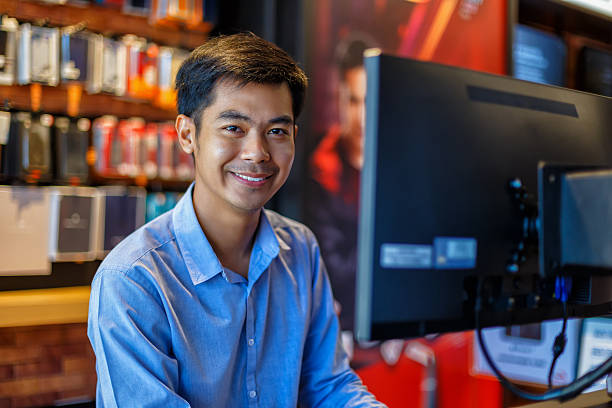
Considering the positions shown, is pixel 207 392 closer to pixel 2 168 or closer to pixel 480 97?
pixel 480 97

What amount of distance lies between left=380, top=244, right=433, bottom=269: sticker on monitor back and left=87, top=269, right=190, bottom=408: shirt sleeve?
0.55 metres

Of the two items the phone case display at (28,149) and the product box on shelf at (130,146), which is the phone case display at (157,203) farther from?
the phone case display at (28,149)

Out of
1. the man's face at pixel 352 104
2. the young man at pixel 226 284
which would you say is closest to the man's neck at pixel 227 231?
the young man at pixel 226 284

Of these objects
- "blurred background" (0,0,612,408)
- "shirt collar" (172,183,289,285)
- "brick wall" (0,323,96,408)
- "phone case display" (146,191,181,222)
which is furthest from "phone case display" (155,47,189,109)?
"shirt collar" (172,183,289,285)

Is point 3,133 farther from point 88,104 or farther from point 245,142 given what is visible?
point 245,142

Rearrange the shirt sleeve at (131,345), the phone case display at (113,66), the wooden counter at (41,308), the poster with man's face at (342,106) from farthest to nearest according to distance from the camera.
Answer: the phone case display at (113,66) < the poster with man's face at (342,106) < the wooden counter at (41,308) < the shirt sleeve at (131,345)

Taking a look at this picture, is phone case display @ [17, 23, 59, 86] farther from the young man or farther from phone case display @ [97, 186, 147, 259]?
the young man

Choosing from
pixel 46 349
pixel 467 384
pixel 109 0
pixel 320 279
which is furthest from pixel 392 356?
pixel 109 0

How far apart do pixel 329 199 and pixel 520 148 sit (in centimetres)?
169

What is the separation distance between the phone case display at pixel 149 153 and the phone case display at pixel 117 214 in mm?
122

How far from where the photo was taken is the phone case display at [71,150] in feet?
9.02

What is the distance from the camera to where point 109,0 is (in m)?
2.92

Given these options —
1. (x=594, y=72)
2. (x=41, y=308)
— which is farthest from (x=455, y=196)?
(x=594, y=72)

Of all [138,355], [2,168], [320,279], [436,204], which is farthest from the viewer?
[2,168]
